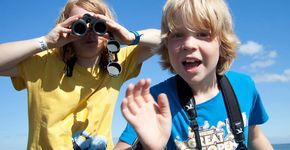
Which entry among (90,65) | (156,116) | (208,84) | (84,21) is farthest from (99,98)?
(156,116)

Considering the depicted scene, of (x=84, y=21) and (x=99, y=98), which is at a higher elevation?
(x=84, y=21)

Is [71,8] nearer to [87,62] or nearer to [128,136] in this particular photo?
[87,62]

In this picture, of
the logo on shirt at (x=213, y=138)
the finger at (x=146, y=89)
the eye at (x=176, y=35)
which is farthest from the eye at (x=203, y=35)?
the finger at (x=146, y=89)

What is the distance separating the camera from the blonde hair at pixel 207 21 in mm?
3004

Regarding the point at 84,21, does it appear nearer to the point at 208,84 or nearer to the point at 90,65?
the point at 90,65

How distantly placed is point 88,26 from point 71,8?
0.55 m

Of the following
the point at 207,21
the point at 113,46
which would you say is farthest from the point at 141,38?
the point at 207,21

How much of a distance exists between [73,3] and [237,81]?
78.6 inches

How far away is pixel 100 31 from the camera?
151 inches

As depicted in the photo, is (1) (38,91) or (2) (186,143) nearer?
(2) (186,143)

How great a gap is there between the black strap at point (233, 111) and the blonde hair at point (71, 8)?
1.41 meters

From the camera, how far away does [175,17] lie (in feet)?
10.1

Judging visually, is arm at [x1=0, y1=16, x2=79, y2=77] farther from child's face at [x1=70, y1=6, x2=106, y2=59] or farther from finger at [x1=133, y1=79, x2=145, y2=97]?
finger at [x1=133, y1=79, x2=145, y2=97]

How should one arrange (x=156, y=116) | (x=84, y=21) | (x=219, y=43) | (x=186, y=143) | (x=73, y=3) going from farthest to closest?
(x=73, y=3) → (x=84, y=21) → (x=219, y=43) → (x=186, y=143) → (x=156, y=116)
